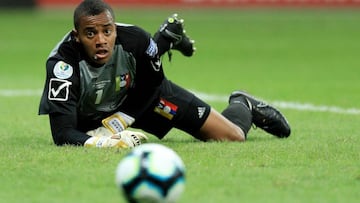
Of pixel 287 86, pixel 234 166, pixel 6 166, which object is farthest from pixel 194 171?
pixel 287 86

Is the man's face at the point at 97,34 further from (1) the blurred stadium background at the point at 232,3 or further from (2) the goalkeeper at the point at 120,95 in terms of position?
(1) the blurred stadium background at the point at 232,3

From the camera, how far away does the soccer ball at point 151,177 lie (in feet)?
18.9

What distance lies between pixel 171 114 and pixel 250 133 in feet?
3.91

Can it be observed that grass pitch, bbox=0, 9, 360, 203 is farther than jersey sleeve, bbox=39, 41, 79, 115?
No

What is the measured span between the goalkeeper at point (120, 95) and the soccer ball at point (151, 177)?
2474mm

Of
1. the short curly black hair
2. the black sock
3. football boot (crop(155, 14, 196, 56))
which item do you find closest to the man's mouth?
the short curly black hair

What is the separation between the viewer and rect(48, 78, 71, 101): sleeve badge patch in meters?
8.45

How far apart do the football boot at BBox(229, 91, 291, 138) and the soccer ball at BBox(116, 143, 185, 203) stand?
3885mm

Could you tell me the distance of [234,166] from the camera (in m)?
7.58

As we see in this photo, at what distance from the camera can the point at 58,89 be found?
8.48m

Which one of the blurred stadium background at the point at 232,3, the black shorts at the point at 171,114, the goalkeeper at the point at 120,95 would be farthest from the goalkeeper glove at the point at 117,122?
the blurred stadium background at the point at 232,3

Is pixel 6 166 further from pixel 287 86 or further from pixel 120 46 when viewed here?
pixel 287 86

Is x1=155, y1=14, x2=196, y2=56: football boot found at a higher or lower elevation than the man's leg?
higher

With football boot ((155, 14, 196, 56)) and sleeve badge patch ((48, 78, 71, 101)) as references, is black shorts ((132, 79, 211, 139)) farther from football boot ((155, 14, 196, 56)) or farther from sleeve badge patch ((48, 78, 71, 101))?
sleeve badge patch ((48, 78, 71, 101))
